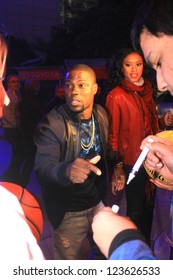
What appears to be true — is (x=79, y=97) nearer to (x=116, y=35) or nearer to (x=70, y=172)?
(x=70, y=172)

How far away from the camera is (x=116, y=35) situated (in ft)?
8.81

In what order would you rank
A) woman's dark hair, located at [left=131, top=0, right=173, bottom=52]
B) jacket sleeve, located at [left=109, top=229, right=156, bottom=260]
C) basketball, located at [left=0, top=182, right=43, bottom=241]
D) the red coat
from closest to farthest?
jacket sleeve, located at [left=109, top=229, right=156, bottom=260], woman's dark hair, located at [left=131, top=0, right=173, bottom=52], basketball, located at [left=0, top=182, right=43, bottom=241], the red coat

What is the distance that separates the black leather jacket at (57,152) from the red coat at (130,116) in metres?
0.27

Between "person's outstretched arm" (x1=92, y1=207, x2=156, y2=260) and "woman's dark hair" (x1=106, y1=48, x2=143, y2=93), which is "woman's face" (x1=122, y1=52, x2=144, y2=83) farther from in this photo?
"person's outstretched arm" (x1=92, y1=207, x2=156, y2=260)

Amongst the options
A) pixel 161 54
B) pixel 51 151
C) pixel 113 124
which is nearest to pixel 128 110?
pixel 113 124

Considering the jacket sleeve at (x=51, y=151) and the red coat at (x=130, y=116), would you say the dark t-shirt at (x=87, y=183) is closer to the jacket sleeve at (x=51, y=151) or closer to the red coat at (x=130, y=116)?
the jacket sleeve at (x=51, y=151)

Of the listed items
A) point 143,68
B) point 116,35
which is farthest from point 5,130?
point 116,35

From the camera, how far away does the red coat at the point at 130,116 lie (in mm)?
1976

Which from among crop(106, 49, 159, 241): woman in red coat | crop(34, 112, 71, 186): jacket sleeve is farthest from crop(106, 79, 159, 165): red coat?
crop(34, 112, 71, 186): jacket sleeve

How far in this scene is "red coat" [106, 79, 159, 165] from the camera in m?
1.98

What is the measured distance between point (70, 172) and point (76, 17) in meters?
0.82

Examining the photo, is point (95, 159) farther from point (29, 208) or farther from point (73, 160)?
point (29, 208)

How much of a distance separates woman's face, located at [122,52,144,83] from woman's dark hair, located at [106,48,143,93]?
0.02 metres

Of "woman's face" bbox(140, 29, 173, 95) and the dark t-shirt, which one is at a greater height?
"woman's face" bbox(140, 29, 173, 95)
